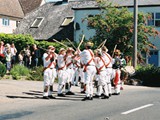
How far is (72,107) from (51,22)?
36.4m

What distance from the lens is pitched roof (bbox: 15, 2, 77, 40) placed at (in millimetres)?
48125

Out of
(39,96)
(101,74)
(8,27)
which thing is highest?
(8,27)

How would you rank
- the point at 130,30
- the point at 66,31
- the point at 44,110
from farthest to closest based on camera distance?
1. the point at 66,31
2. the point at 130,30
3. the point at 44,110

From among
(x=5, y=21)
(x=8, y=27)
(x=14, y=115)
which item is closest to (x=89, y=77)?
(x=14, y=115)

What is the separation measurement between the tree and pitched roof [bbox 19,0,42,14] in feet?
85.5

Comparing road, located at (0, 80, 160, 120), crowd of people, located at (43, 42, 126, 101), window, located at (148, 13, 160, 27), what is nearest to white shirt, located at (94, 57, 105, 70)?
crowd of people, located at (43, 42, 126, 101)

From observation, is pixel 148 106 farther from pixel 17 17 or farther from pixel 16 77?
pixel 17 17

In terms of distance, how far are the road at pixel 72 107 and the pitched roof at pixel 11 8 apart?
127 feet

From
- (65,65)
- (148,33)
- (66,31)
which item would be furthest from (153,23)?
(65,65)

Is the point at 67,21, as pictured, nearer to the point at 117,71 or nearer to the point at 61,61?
the point at 117,71

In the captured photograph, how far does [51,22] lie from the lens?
50.2m

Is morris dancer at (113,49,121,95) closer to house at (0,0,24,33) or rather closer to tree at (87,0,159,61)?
tree at (87,0,159,61)

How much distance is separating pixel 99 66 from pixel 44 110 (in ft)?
14.0

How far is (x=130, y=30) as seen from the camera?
37.8 metres
